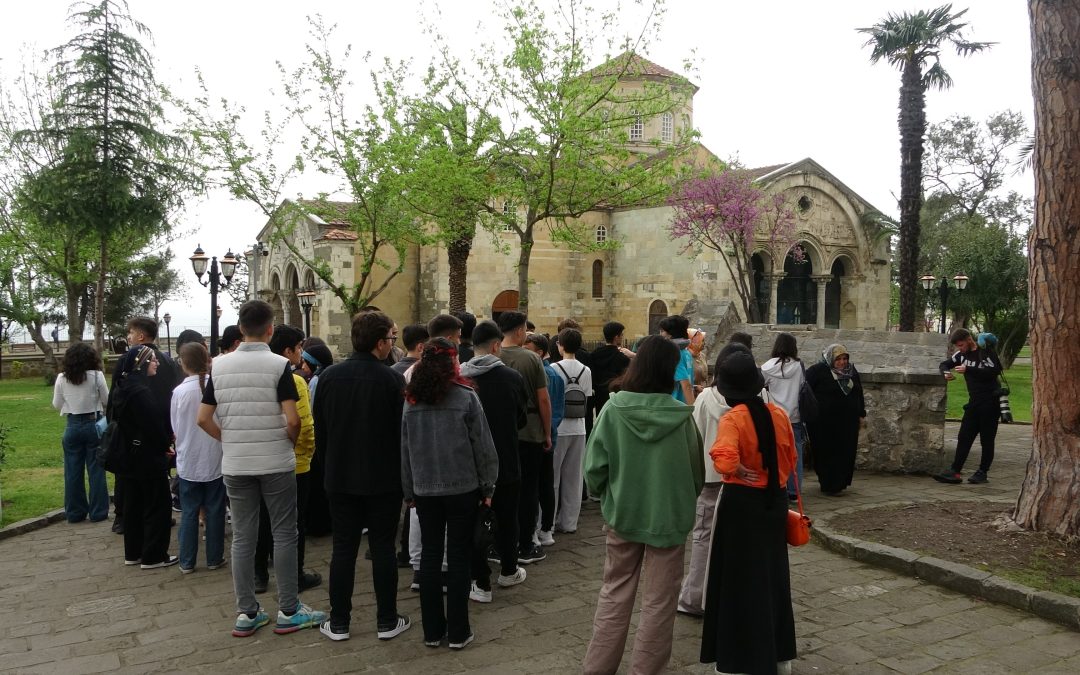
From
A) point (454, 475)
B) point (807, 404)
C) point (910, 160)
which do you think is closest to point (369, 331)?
point (454, 475)

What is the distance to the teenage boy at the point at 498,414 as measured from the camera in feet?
17.4

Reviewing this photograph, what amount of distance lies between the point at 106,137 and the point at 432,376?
48.0ft

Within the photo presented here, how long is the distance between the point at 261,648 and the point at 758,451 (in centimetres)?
317

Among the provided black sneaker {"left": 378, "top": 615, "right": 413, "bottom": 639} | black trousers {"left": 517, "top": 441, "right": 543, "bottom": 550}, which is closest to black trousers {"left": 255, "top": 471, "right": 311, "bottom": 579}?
black sneaker {"left": 378, "top": 615, "right": 413, "bottom": 639}

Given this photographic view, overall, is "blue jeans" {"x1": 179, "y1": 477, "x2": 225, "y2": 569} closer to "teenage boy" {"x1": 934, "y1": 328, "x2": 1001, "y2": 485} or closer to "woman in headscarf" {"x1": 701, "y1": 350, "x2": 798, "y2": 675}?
"woman in headscarf" {"x1": 701, "y1": 350, "x2": 798, "y2": 675}

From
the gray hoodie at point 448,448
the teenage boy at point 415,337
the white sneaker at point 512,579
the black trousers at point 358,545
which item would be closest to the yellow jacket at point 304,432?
the teenage boy at point 415,337

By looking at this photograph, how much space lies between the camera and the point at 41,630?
16.6 ft

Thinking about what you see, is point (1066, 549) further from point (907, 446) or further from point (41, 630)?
point (41, 630)

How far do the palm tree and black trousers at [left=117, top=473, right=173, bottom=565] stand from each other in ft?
74.5

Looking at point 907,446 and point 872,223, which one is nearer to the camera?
point 907,446

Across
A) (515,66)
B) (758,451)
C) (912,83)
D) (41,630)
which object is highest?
(912,83)

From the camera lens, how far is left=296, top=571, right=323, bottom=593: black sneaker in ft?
18.9

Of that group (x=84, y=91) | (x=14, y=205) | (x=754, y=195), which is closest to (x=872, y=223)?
(x=754, y=195)

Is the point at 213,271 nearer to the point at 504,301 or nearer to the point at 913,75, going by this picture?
the point at 504,301
